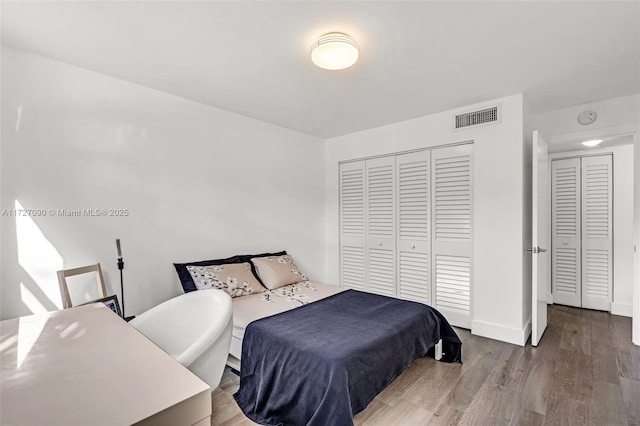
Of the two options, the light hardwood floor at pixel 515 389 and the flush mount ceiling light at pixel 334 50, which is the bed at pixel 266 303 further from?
the flush mount ceiling light at pixel 334 50

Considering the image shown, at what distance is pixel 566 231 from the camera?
157 inches

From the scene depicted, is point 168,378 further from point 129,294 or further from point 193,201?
point 193,201

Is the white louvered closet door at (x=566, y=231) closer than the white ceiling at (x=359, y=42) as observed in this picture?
No

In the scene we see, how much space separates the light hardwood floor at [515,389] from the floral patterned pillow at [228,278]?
724mm

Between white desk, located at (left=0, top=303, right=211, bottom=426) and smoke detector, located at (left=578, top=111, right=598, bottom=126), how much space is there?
13.5ft

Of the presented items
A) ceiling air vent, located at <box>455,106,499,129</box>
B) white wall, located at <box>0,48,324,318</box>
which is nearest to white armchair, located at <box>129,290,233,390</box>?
white wall, located at <box>0,48,324,318</box>

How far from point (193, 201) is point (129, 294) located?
1.01 metres

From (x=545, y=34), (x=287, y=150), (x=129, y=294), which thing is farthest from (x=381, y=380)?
(x=287, y=150)

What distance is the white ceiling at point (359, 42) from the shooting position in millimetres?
1708

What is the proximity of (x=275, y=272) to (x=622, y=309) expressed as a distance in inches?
164

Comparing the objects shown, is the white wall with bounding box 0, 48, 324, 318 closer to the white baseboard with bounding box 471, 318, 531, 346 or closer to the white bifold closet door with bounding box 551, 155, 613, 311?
the white baseboard with bounding box 471, 318, 531, 346

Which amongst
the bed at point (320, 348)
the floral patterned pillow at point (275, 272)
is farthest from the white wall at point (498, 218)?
the floral patterned pillow at point (275, 272)

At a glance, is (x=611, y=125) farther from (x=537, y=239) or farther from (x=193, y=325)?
(x=193, y=325)

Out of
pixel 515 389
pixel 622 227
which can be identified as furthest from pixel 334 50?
pixel 622 227
